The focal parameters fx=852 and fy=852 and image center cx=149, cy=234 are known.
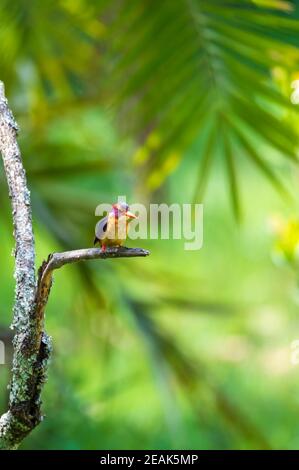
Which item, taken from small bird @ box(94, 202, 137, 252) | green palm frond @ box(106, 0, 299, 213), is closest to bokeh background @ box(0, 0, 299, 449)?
green palm frond @ box(106, 0, 299, 213)

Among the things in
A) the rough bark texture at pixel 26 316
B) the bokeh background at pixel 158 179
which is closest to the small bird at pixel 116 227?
the rough bark texture at pixel 26 316

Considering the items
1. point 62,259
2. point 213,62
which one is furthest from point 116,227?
point 213,62

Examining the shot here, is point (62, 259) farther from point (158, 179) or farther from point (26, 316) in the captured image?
point (158, 179)

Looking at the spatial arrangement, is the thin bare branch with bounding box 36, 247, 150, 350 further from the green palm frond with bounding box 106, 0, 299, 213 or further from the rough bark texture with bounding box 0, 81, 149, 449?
the green palm frond with bounding box 106, 0, 299, 213

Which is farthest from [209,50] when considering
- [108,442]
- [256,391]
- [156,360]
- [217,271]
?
[217,271]

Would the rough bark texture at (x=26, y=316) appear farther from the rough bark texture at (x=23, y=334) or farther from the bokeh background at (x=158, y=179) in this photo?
the bokeh background at (x=158, y=179)

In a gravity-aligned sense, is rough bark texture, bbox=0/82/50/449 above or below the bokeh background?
below

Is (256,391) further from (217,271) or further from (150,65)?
(150,65)

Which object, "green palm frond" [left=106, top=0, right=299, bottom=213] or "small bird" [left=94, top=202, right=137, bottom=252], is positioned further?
"green palm frond" [left=106, top=0, right=299, bottom=213]
